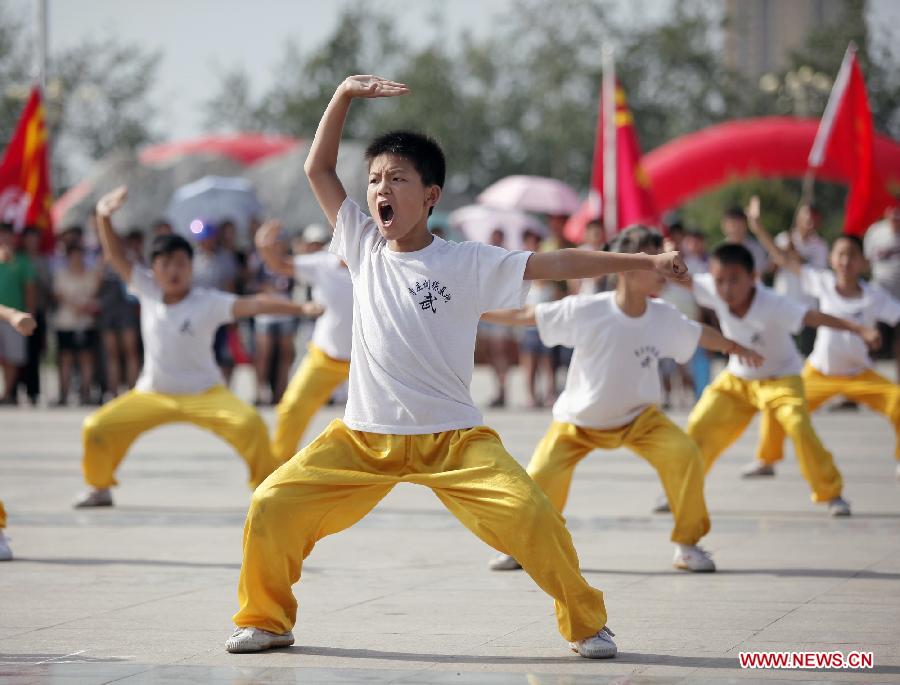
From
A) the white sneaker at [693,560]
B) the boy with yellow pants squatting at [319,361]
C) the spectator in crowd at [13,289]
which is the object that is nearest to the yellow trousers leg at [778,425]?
the boy with yellow pants squatting at [319,361]

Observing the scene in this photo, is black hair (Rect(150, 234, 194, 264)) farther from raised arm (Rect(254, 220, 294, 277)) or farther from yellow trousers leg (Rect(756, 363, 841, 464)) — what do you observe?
yellow trousers leg (Rect(756, 363, 841, 464))

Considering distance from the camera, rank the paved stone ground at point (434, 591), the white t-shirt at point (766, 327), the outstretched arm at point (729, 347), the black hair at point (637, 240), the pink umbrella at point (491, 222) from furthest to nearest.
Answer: the pink umbrella at point (491, 222) < the white t-shirt at point (766, 327) < the black hair at point (637, 240) < the outstretched arm at point (729, 347) < the paved stone ground at point (434, 591)

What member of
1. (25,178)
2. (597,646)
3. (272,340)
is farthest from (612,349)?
(25,178)

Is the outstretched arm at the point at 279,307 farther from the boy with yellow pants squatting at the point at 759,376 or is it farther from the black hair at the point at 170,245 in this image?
the boy with yellow pants squatting at the point at 759,376

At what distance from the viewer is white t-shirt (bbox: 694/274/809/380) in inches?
374

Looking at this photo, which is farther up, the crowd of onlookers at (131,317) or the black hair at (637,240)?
the black hair at (637,240)

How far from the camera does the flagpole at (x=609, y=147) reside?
1812 cm

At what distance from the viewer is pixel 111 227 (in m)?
9.58

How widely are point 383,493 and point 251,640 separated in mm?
706

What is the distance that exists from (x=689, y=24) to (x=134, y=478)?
3736 cm

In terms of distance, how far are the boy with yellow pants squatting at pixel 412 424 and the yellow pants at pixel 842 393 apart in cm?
509

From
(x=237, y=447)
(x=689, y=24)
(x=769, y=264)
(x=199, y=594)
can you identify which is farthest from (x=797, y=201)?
(x=199, y=594)

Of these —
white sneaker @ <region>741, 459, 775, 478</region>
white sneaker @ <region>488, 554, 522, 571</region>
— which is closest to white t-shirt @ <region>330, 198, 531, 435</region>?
white sneaker @ <region>488, 554, 522, 571</region>

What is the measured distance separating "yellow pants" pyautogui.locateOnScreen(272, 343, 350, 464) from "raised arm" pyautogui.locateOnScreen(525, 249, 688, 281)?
5.31 metres
